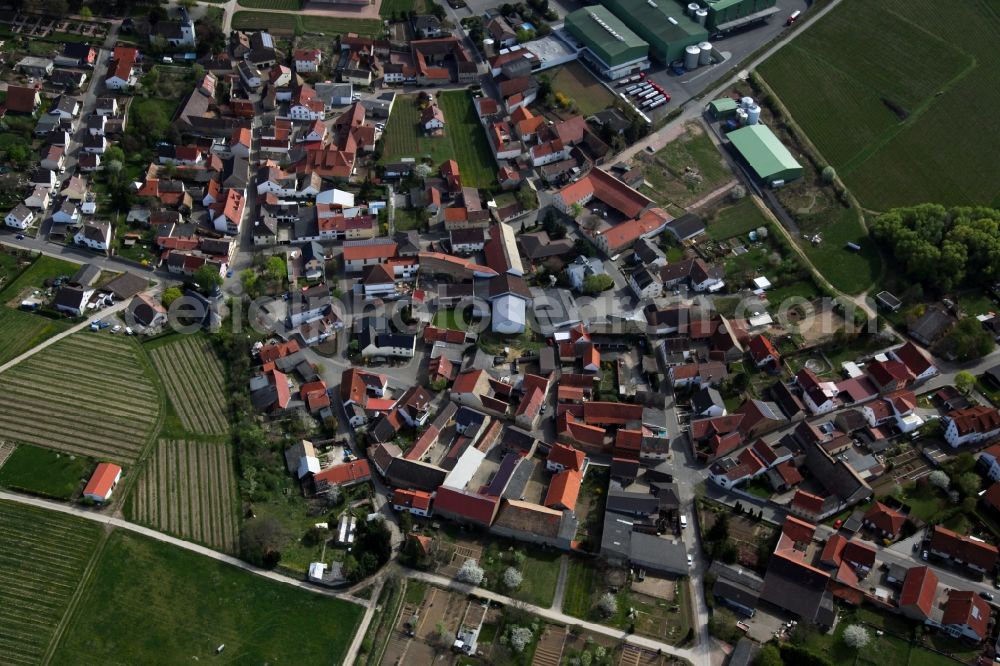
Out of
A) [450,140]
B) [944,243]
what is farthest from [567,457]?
[450,140]

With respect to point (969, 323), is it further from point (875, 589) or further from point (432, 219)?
point (432, 219)

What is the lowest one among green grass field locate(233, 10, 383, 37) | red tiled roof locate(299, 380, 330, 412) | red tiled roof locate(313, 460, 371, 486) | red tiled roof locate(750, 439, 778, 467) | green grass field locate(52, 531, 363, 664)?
green grass field locate(52, 531, 363, 664)

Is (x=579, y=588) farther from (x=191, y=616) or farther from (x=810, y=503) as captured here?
(x=191, y=616)

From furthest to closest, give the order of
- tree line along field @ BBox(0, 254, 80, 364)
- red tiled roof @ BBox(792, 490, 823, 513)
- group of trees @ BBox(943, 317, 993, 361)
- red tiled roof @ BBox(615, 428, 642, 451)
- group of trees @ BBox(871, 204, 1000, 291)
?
1. group of trees @ BBox(871, 204, 1000, 291)
2. group of trees @ BBox(943, 317, 993, 361)
3. tree line along field @ BBox(0, 254, 80, 364)
4. red tiled roof @ BBox(615, 428, 642, 451)
5. red tiled roof @ BBox(792, 490, 823, 513)

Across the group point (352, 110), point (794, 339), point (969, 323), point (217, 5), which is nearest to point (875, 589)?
point (794, 339)

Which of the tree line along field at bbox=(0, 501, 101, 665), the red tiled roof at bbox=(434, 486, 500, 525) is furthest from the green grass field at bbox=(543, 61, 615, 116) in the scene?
the tree line along field at bbox=(0, 501, 101, 665)

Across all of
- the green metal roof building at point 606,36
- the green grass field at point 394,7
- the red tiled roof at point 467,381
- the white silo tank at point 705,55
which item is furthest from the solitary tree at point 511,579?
the green grass field at point 394,7

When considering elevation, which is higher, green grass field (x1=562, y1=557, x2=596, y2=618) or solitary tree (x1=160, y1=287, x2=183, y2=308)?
solitary tree (x1=160, y1=287, x2=183, y2=308)

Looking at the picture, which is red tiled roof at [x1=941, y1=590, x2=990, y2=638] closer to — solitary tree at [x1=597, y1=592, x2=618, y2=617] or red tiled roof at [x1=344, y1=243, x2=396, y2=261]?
solitary tree at [x1=597, y1=592, x2=618, y2=617]
